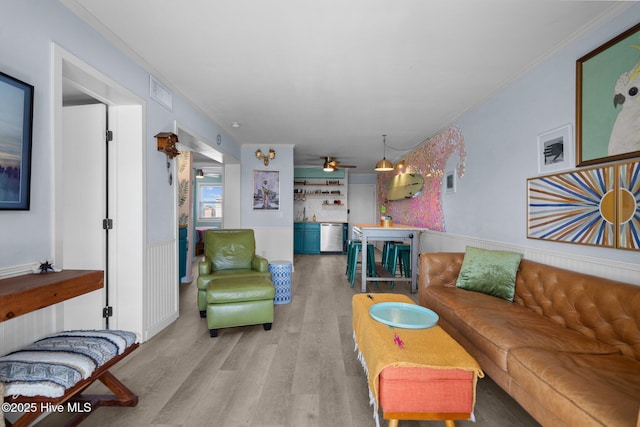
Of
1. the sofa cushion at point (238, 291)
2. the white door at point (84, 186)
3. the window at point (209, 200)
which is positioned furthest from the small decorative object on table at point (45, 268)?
the window at point (209, 200)

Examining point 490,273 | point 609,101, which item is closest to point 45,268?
point 490,273

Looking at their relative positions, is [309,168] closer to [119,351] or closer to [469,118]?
[469,118]

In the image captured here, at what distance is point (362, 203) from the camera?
941 centimetres

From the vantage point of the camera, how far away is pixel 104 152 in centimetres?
256

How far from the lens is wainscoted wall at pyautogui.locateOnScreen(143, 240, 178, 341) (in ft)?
8.75

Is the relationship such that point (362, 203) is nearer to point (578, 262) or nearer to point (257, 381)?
point (578, 262)

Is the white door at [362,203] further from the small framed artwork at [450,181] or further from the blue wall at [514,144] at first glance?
the blue wall at [514,144]

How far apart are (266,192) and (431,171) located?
3246 mm

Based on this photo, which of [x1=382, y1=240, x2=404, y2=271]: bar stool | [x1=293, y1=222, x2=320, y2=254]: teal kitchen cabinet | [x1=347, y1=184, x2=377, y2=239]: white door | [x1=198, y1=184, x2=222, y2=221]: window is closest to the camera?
[x1=382, y1=240, x2=404, y2=271]: bar stool

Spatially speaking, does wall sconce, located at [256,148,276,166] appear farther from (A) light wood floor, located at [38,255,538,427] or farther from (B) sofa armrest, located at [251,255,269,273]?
(A) light wood floor, located at [38,255,538,427]

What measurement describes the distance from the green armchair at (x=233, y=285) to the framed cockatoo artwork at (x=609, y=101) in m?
2.95

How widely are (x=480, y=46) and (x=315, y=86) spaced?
1.59m

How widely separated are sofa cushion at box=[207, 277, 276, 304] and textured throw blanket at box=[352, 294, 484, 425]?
127 centimetres

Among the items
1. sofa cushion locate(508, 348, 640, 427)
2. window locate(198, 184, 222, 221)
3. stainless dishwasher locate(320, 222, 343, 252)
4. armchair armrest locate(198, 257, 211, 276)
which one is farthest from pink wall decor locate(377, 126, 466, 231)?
window locate(198, 184, 222, 221)
